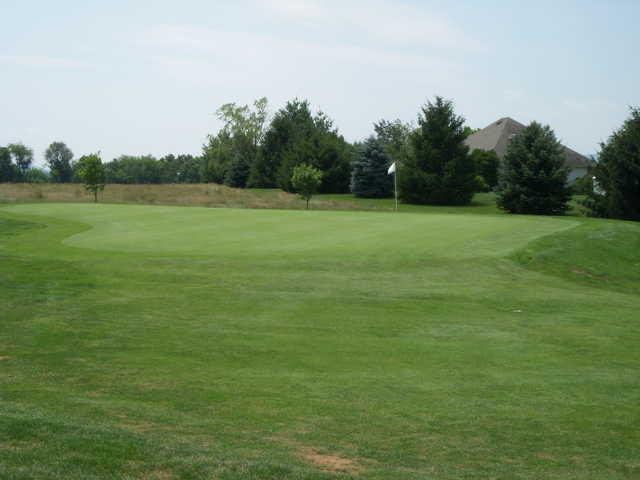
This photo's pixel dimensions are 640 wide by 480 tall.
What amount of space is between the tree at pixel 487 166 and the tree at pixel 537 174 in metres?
19.1

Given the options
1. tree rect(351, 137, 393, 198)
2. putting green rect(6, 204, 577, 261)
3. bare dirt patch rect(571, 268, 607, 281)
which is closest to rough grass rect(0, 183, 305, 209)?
tree rect(351, 137, 393, 198)

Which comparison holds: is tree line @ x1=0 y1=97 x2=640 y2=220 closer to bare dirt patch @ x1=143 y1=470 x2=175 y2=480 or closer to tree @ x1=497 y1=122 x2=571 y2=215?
tree @ x1=497 y1=122 x2=571 y2=215

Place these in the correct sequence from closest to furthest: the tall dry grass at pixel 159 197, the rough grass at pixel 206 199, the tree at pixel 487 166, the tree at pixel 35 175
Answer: the rough grass at pixel 206 199 < the tall dry grass at pixel 159 197 < the tree at pixel 487 166 < the tree at pixel 35 175

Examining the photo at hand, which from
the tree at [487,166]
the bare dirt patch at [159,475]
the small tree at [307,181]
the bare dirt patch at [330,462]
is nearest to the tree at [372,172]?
the tree at [487,166]

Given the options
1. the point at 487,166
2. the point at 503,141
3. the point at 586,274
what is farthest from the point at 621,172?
the point at 503,141

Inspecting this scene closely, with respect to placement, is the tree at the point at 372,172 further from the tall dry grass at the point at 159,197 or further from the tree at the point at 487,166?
the tree at the point at 487,166

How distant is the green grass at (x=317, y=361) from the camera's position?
624cm

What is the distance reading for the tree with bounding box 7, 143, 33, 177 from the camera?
121125mm

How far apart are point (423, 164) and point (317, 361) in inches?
1982

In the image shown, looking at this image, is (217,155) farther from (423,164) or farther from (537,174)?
(537,174)

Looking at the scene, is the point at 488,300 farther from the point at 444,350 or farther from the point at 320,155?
the point at 320,155

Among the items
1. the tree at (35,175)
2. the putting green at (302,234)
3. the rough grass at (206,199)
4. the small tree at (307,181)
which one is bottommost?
the putting green at (302,234)

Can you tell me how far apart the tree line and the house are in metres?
9.16

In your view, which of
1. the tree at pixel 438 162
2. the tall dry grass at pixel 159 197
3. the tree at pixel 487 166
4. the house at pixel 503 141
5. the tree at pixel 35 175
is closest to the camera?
the tall dry grass at pixel 159 197
